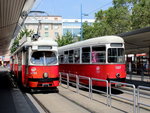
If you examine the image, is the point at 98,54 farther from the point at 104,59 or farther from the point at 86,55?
the point at 86,55

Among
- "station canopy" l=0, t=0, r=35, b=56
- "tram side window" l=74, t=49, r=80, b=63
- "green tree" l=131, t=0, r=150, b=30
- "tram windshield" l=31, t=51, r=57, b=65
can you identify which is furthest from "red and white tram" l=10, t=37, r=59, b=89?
"green tree" l=131, t=0, r=150, b=30

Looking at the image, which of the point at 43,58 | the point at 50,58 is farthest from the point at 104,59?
the point at 43,58

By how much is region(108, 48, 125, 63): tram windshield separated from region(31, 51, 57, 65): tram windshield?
2.99 meters

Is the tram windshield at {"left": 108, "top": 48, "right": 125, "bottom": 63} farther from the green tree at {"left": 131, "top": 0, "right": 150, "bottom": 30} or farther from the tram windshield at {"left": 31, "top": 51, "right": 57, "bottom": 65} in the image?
the green tree at {"left": 131, "top": 0, "right": 150, "bottom": 30}

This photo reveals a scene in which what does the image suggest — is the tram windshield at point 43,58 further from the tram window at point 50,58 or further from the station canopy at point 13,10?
the station canopy at point 13,10

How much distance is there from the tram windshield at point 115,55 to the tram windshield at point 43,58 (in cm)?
299

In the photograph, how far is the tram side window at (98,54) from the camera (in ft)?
54.1

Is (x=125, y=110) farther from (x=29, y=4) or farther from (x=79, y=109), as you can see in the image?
(x=29, y=4)

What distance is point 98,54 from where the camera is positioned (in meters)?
16.8

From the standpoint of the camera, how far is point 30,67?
16.7m

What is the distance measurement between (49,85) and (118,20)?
35.6 metres

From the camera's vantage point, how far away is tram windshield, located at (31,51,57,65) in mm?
16844

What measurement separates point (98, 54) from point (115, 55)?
94 centimetres

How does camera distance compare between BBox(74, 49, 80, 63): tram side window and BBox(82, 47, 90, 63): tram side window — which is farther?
BBox(74, 49, 80, 63): tram side window
